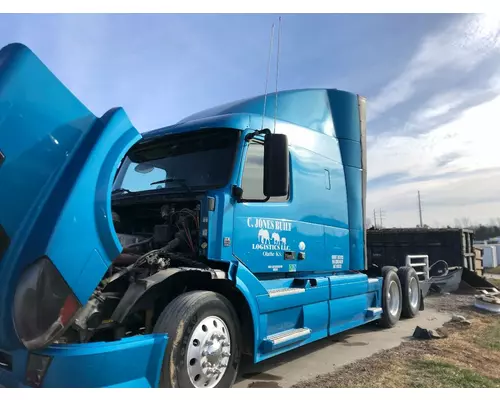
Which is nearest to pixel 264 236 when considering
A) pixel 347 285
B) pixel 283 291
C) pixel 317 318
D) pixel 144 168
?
pixel 283 291

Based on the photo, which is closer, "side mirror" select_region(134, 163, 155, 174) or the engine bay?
the engine bay

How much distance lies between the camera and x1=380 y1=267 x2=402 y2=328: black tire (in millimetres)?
7375

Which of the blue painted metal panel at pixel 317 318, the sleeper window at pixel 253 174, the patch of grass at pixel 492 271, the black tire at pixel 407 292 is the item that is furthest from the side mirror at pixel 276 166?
the patch of grass at pixel 492 271

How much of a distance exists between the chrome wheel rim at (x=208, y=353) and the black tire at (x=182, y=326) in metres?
0.05

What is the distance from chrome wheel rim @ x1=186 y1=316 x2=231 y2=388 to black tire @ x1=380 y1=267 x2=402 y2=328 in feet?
14.7

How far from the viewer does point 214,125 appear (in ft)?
14.5

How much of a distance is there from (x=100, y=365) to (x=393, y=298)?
6.45 metres

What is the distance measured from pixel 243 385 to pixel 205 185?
83.0 inches

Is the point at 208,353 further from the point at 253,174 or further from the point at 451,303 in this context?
the point at 451,303

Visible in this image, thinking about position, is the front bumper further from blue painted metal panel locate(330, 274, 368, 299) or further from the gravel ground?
the gravel ground

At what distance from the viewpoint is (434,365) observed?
4.79 meters

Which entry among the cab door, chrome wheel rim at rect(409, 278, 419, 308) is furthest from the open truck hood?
chrome wheel rim at rect(409, 278, 419, 308)

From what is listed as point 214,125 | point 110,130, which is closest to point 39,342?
point 110,130

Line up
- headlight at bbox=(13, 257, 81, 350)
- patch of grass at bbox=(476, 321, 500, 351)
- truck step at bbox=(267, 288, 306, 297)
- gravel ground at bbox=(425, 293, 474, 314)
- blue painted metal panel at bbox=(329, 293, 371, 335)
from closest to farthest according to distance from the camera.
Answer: headlight at bbox=(13, 257, 81, 350), truck step at bbox=(267, 288, 306, 297), blue painted metal panel at bbox=(329, 293, 371, 335), patch of grass at bbox=(476, 321, 500, 351), gravel ground at bbox=(425, 293, 474, 314)
